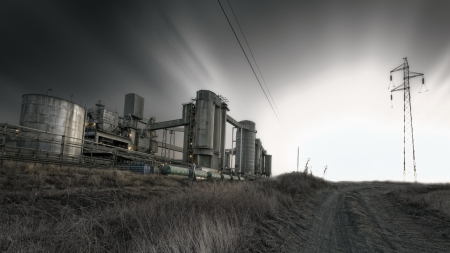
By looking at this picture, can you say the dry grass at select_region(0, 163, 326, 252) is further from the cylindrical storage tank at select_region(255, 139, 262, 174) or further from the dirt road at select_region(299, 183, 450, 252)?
the cylindrical storage tank at select_region(255, 139, 262, 174)

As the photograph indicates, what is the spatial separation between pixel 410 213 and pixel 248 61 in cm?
1010

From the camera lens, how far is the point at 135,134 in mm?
57281

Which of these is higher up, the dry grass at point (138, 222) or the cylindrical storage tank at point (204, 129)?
the cylindrical storage tank at point (204, 129)

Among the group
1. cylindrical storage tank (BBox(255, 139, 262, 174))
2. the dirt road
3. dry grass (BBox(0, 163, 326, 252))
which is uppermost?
cylindrical storage tank (BBox(255, 139, 262, 174))

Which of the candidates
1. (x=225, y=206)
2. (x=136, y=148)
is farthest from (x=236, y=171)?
(x=225, y=206)

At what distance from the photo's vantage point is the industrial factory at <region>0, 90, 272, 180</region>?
92.7 feet

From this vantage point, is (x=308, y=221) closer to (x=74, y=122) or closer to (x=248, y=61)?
(x=248, y=61)

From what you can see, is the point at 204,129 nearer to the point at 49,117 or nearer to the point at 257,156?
the point at 49,117

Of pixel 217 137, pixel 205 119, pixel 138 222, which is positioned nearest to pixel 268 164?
pixel 217 137

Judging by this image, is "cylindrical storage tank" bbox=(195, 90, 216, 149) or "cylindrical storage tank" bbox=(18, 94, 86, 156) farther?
"cylindrical storage tank" bbox=(195, 90, 216, 149)

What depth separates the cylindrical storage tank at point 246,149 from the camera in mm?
64688

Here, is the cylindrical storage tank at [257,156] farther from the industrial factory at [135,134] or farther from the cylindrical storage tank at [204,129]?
the cylindrical storage tank at [204,129]

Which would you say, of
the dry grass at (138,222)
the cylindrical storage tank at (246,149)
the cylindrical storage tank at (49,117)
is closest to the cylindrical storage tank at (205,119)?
the cylindrical storage tank at (246,149)

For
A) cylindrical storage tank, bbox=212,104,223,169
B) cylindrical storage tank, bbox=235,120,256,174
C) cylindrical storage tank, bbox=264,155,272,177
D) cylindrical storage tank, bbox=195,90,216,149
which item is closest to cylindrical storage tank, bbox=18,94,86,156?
cylindrical storage tank, bbox=195,90,216,149
